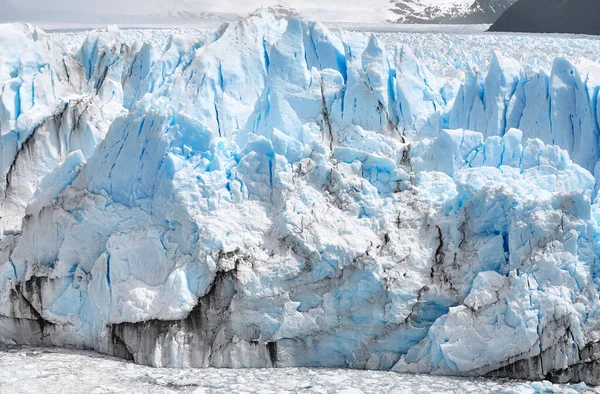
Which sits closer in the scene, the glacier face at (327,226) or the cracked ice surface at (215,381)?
the cracked ice surface at (215,381)

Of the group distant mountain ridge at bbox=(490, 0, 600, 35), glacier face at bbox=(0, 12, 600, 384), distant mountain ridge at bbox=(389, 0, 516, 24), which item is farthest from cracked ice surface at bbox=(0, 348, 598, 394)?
distant mountain ridge at bbox=(389, 0, 516, 24)

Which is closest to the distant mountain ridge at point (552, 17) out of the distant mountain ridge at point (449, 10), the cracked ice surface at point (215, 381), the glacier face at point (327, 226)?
A: the distant mountain ridge at point (449, 10)

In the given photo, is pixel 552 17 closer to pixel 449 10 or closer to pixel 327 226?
pixel 327 226

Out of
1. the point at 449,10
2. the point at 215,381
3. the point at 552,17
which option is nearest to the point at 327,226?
the point at 215,381

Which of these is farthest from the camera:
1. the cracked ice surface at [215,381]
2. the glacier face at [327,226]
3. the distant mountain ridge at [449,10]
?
the distant mountain ridge at [449,10]

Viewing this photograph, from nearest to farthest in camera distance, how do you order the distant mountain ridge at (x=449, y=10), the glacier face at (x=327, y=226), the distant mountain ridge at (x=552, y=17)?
the glacier face at (x=327, y=226), the distant mountain ridge at (x=552, y=17), the distant mountain ridge at (x=449, y=10)

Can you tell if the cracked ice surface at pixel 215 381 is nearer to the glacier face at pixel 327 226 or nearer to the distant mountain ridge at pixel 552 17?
the glacier face at pixel 327 226
